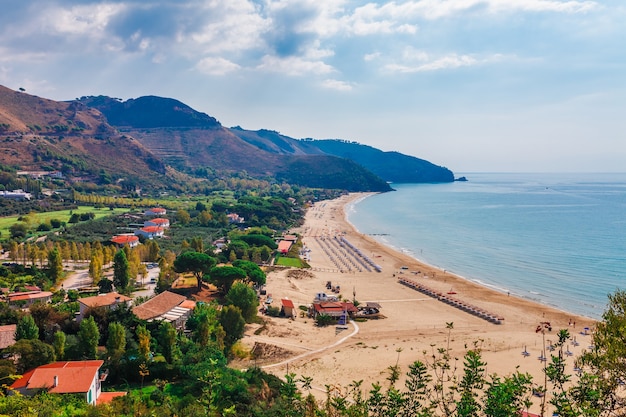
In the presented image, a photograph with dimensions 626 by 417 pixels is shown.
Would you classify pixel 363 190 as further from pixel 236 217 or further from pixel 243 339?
pixel 243 339

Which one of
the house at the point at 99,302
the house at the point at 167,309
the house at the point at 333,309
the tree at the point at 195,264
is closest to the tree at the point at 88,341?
the house at the point at 99,302

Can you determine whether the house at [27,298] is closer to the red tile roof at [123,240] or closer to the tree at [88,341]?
the tree at [88,341]

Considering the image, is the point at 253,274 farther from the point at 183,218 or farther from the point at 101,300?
the point at 183,218

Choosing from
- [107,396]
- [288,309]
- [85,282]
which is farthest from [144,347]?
[85,282]

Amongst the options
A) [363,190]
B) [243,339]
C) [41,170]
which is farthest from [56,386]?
[363,190]

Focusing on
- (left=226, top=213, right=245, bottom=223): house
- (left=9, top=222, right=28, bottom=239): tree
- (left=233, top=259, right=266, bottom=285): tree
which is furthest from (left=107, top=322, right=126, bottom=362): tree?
(left=226, top=213, right=245, bottom=223): house

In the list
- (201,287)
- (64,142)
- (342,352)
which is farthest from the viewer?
(64,142)
